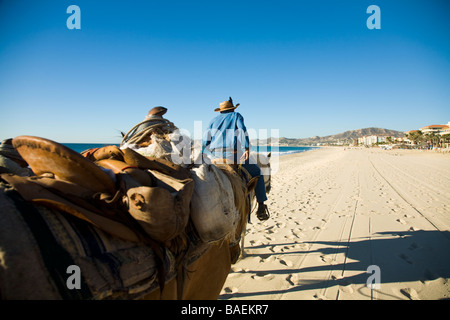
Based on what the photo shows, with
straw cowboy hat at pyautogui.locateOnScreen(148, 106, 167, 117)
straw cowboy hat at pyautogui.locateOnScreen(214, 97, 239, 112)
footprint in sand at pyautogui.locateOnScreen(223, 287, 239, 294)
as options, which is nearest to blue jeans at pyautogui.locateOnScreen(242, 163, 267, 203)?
straw cowboy hat at pyautogui.locateOnScreen(214, 97, 239, 112)

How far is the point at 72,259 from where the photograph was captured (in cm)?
91

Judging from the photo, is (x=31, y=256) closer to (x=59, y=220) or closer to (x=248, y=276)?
(x=59, y=220)

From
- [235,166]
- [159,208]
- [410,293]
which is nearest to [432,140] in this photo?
[410,293]

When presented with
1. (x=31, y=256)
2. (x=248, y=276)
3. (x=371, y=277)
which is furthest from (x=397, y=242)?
(x=31, y=256)

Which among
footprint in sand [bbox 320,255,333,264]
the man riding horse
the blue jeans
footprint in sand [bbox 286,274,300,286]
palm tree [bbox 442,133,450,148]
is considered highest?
palm tree [bbox 442,133,450,148]

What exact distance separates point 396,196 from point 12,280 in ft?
30.6

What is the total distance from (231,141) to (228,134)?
14 cm

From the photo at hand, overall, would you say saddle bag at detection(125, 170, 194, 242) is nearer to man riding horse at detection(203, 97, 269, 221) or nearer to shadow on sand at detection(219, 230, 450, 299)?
man riding horse at detection(203, 97, 269, 221)

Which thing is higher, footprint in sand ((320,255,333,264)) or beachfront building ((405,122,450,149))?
beachfront building ((405,122,450,149))

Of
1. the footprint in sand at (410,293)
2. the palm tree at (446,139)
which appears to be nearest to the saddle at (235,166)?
the footprint in sand at (410,293)

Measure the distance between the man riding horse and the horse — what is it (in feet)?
5.88

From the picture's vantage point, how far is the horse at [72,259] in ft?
2.57

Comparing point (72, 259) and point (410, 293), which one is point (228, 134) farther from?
point (410, 293)

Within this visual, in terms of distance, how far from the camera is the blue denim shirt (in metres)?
3.08
